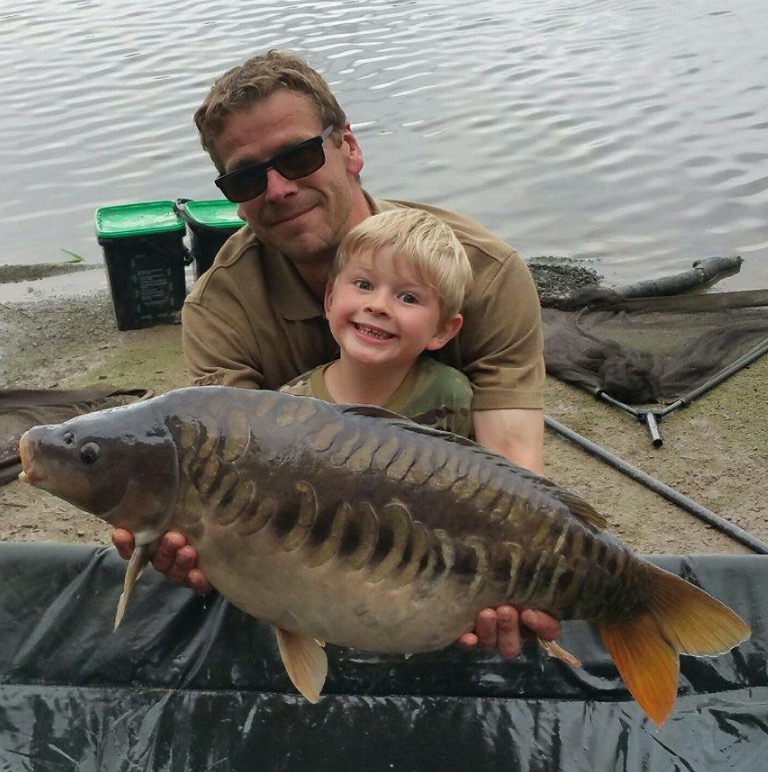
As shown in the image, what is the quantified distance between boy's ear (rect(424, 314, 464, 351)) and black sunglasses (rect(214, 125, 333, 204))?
1.58 ft

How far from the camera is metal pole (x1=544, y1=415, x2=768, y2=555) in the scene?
2.49 m

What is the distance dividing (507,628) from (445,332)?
2.10 ft

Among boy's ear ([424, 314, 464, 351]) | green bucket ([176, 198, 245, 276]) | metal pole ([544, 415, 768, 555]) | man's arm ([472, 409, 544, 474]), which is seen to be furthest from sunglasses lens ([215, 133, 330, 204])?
green bucket ([176, 198, 245, 276])

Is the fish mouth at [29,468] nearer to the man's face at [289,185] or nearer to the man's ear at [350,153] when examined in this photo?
the man's face at [289,185]

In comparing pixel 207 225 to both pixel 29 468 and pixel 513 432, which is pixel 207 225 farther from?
pixel 29 468

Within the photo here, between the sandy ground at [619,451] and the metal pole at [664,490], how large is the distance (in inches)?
0.9

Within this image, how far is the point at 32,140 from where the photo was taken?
25.3ft

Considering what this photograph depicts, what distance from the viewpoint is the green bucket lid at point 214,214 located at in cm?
397

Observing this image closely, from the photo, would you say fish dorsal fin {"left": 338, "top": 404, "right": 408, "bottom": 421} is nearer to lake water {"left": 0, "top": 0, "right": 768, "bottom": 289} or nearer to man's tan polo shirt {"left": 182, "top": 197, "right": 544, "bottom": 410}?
man's tan polo shirt {"left": 182, "top": 197, "right": 544, "bottom": 410}

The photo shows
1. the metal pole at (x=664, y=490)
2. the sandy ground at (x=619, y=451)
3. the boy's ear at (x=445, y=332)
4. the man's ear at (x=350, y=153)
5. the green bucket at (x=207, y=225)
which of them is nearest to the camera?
the boy's ear at (x=445, y=332)

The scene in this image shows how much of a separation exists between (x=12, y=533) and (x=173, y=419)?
1.52m

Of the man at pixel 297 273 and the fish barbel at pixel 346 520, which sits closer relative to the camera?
the fish barbel at pixel 346 520

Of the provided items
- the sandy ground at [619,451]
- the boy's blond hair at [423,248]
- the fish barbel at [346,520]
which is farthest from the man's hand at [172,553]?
the sandy ground at [619,451]

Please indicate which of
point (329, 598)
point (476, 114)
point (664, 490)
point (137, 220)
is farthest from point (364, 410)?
point (476, 114)
